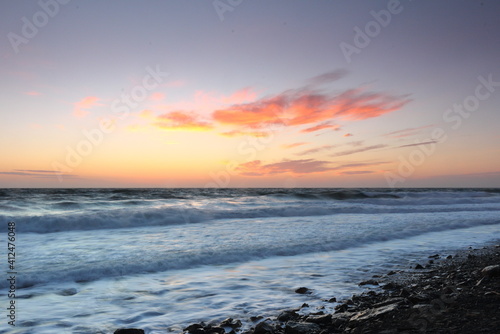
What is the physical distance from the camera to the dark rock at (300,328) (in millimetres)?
3629

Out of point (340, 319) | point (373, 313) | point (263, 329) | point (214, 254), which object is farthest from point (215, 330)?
point (214, 254)

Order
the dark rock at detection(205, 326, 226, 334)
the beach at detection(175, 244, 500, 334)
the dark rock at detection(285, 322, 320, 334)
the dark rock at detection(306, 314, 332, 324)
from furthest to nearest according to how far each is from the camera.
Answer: the dark rock at detection(306, 314, 332, 324)
the dark rock at detection(205, 326, 226, 334)
the dark rock at detection(285, 322, 320, 334)
the beach at detection(175, 244, 500, 334)

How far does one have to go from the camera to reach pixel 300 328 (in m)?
3.67

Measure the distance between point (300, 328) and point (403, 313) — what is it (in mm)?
1221

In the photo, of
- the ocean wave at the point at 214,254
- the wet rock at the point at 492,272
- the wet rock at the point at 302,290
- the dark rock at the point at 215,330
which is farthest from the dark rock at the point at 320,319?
the ocean wave at the point at 214,254

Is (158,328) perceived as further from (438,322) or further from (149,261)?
(149,261)

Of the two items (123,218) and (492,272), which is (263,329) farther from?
(123,218)

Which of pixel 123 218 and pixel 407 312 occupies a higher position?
pixel 407 312

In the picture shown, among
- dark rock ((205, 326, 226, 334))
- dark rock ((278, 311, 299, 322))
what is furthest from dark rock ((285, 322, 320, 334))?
dark rock ((205, 326, 226, 334))

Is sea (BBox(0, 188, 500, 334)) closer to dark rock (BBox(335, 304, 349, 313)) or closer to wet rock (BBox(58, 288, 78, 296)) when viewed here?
wet rock (BBox(58, 288, 78, 296))

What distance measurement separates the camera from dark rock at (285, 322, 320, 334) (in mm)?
3629

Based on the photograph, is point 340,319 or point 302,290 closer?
point 340,319

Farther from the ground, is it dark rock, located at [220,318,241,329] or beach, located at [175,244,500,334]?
beach, located at [175,244,500,334]

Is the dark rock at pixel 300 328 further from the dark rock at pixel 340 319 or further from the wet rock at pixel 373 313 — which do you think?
the wet rock at pixel 373 313
